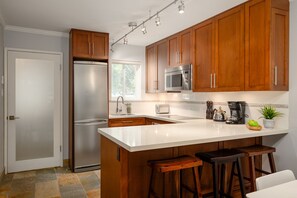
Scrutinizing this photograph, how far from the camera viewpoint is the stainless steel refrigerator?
379cm

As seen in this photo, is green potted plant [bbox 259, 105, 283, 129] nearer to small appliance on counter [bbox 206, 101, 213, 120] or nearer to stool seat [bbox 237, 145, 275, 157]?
stool seat [bbox 237, 145, 275, 157]

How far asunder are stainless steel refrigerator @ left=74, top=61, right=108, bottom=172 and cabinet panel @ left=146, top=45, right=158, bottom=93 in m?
1.18

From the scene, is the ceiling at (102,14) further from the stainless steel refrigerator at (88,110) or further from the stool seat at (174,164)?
the stool seat at (174,164)

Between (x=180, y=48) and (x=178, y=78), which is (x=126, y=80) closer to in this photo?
(x=178, y=78)

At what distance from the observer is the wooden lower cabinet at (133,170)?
→ 197 centimetres

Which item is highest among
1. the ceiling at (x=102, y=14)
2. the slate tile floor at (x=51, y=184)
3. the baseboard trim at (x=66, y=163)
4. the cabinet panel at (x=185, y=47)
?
the ceiling at (x=102, y=14)

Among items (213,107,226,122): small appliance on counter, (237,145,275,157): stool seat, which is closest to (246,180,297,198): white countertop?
(237,145,275,157): stool seat

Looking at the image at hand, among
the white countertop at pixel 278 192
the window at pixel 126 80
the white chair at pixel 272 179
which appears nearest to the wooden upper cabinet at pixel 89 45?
the window at pixel 126 80

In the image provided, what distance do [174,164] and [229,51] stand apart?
71.9 inches

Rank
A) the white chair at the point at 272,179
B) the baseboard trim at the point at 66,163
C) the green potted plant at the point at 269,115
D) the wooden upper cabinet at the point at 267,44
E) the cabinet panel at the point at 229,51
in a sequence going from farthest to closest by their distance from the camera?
the baseboard trim at the point at 66,163 → the cabinet panel at the point at 229,51 → the green potted plant at the point at 269,115 → the wooden upper cabinet at the point at 267,44 → the white chair at the point at 272,179

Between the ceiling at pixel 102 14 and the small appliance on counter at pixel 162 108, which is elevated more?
the ceiling at pixel 102 14

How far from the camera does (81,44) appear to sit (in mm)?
3859

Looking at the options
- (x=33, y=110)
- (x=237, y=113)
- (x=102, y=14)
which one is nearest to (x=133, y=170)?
(x=237, y=113)

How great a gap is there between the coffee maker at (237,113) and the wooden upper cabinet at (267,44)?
1.53ft
